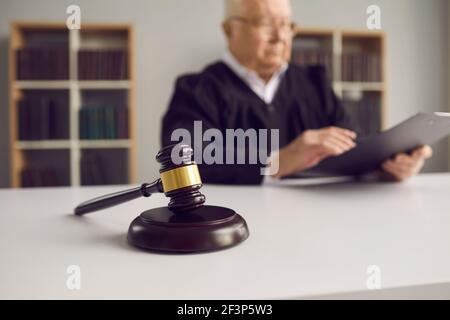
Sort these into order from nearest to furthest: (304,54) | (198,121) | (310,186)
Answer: (310,186) → (198,121) → (304,54)

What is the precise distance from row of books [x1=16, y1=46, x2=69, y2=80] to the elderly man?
1705 mm

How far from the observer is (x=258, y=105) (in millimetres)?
1648

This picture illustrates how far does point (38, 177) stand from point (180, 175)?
2.94 metres

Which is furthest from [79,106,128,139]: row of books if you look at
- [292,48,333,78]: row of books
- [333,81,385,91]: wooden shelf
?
[333,81,385,91]: wooden shelf

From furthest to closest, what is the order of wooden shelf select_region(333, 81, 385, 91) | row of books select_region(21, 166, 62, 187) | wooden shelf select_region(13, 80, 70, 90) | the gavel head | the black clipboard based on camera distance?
wooden shelf select_region(333, 81, 385, 91) < row of books select_region(21, 166, 62, 187) < wooden shelf select_region(13, 80, 70, 90) < the black clipboard < the gavel head

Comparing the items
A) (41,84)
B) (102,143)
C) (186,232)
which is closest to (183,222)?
(186,232)

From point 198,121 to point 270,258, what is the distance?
3.28ft

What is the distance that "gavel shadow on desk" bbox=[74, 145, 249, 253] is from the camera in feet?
1.63

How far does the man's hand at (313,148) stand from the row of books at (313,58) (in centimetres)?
235

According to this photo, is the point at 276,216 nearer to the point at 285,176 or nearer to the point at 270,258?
the point at 270,258

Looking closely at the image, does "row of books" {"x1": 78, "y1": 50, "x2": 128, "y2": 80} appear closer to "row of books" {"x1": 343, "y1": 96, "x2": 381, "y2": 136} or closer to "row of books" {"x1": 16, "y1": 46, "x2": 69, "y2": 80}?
"row of books" {"x1": 16, "y1": 46, "x2": 69, "y2": 80}

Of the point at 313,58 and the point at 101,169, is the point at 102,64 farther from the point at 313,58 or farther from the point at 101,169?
the point at 313,58

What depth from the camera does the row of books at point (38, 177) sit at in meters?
3.12
